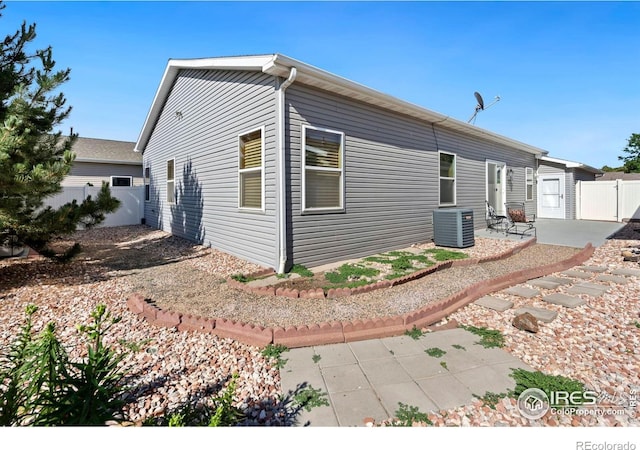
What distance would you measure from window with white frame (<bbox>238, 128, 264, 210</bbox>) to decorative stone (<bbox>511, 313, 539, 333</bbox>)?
169 inches

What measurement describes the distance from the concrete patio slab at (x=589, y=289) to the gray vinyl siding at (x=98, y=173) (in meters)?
18.1

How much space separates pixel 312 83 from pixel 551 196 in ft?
47.6

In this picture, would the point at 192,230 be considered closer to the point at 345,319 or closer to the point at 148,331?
the point at 148,331

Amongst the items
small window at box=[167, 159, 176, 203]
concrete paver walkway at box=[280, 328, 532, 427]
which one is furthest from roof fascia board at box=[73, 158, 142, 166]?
concrete paver walkway at box=[280, 328, 532, 427]

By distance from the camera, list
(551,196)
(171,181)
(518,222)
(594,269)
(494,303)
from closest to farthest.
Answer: (494,303) < (594,269) < (171,181) < (518,222) < (551,196)

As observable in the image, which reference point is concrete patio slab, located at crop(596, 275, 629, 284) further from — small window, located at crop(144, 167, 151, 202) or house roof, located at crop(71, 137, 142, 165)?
house roof, located at crop(71, 137, 142, 165)

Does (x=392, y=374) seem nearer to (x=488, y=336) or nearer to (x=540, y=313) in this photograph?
(x=488, y=336)

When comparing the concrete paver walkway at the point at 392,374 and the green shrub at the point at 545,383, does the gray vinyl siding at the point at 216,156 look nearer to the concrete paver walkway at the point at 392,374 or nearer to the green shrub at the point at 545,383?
the concrete paver walkway at the point at 392,374

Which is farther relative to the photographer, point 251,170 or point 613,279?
point 251,170

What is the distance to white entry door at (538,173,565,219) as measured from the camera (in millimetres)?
13789

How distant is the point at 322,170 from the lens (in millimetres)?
5672

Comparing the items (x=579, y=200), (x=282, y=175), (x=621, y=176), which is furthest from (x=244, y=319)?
(x=621, y=176)
